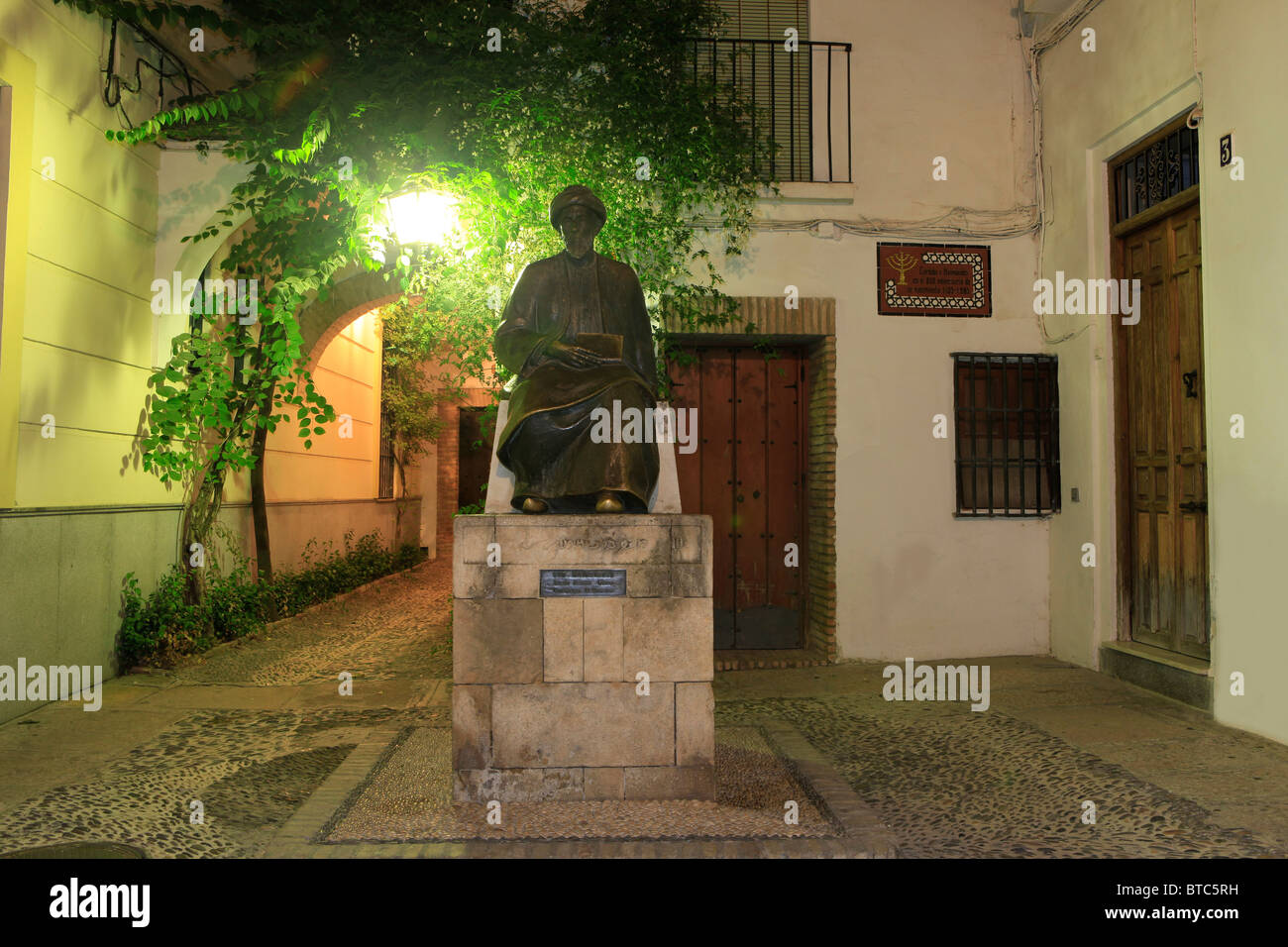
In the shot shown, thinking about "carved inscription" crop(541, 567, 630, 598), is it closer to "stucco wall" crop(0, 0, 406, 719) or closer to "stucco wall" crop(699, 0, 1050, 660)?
"stucco wall" crop(0, 0, 406, 719)

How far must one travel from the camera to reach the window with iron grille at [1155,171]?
5195mm

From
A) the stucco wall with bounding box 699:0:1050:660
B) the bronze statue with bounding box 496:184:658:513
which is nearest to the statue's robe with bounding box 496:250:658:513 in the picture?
the bronze statue with bounding box 496:184:658:513

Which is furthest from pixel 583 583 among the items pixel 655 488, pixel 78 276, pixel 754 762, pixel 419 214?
pixel 78 276

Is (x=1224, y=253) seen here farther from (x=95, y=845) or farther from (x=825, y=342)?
(x=95, y=845)

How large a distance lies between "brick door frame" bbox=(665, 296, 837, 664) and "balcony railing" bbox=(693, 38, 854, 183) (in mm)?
917

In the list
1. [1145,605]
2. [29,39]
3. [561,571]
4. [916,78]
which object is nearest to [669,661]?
[561,571]

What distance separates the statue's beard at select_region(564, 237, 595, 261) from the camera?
3.83 m

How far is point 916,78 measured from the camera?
6.49 meters

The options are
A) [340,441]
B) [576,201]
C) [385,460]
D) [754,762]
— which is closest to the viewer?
[576,201]

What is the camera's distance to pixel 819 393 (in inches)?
255

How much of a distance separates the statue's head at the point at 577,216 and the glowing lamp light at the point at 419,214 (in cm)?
176

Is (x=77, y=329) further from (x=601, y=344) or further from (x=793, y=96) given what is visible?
(x=793, y=96)

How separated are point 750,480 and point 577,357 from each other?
3.29 meters

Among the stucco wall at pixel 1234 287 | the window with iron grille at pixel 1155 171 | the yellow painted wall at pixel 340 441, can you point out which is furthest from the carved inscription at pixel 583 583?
the yellow painted wall at pixel 340 441
